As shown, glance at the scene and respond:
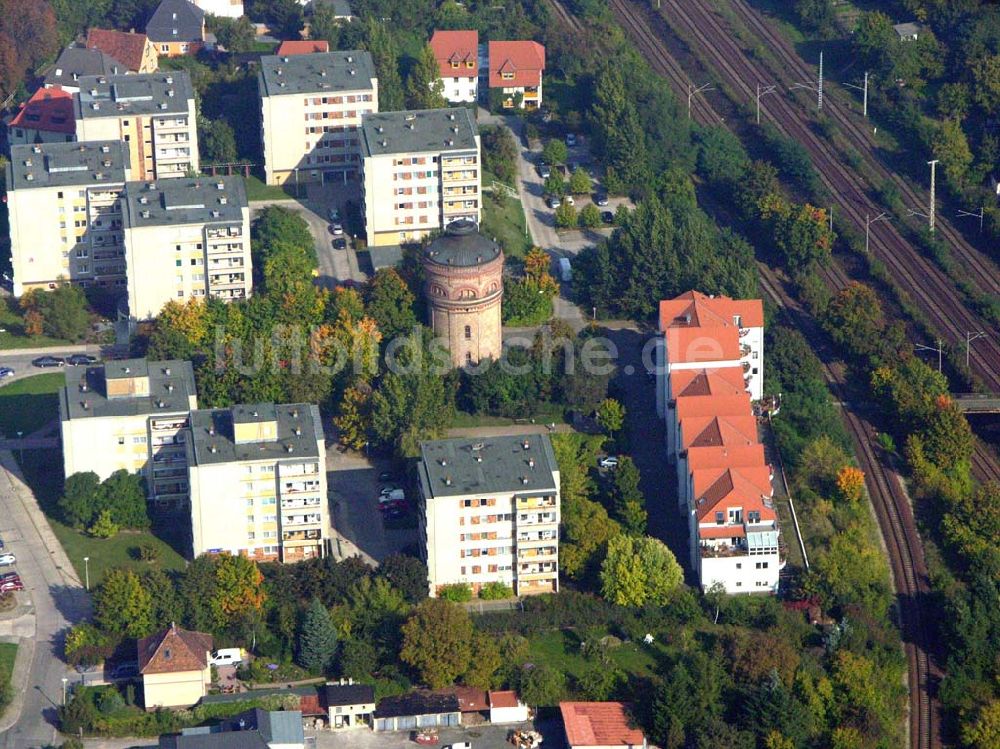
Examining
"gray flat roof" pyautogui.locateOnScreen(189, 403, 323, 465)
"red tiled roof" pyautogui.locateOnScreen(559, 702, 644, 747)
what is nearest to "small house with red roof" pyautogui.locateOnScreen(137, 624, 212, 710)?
"gray flat roof" pyautogui.locateOnScreen(189, 403, 323, 465)

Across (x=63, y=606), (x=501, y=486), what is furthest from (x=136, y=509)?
(x=501, y=486)

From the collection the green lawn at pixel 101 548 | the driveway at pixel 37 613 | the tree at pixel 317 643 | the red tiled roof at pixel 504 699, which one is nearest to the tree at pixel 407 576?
the tree at pixel 317 643

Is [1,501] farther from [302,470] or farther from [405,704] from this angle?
[405,704]

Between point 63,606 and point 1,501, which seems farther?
point 1,501

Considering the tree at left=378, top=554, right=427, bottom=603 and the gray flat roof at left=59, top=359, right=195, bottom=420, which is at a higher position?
the gray flat roof at left=59, top=359, right=195, bottom=420

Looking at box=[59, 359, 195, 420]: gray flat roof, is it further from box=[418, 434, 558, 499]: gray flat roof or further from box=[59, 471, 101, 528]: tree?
box=[418, 434, 558, 499]: gray flat roof

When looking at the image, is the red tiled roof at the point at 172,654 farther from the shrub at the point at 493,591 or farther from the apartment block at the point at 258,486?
the shrub at the point at 493,591
